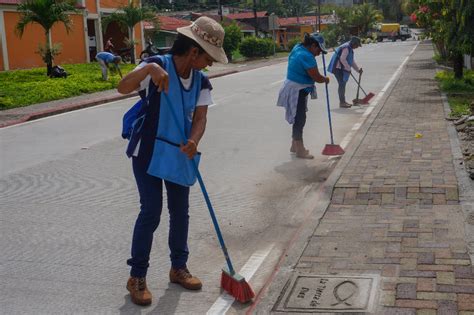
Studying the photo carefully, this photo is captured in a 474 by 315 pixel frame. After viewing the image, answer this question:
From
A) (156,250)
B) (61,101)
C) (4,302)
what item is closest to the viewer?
(4,302)

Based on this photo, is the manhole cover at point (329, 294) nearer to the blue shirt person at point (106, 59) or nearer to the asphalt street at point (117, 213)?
the asphalt street at point (117, 213)

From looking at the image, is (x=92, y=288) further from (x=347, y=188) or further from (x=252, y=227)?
(x=347, y=188)

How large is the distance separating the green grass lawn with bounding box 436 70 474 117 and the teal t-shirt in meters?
3.91

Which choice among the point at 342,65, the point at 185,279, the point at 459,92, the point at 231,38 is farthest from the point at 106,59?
the point at 231,38

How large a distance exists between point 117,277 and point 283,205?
2389 millimetres

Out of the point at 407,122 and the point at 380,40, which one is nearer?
the point at 407,122

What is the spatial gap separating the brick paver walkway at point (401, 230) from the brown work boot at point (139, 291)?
1125 millimetres

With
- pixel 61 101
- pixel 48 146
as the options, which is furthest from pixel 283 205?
pixel 61 101

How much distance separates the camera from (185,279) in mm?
4492

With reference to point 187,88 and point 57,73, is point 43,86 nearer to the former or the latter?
point 57,73

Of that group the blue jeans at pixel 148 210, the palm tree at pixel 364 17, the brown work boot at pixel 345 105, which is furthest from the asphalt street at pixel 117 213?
the palm tree at pixel 364 17

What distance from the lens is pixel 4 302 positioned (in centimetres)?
430

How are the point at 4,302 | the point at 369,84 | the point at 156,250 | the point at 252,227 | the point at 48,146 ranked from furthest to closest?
the point at 369,84, the point at 48,146, the point at 252,227, the point at 156,250, the point at 4,302

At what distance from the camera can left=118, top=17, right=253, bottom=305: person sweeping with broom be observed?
406 centimetres
